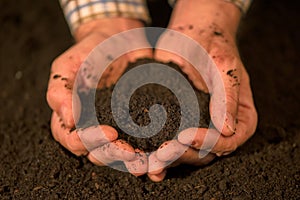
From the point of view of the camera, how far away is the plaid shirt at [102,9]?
1531mm

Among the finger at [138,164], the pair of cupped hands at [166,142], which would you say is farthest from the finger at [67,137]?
the finger at [138,164]

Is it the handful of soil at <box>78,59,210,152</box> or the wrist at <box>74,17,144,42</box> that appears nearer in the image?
the handful of soil at <box>78,59,210,152</box>

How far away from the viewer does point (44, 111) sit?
1505 mm

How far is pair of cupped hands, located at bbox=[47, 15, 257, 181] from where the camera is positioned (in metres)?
1.09

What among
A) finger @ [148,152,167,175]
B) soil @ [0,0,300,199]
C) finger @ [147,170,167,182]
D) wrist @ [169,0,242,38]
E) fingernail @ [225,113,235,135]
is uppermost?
wrist @ [169,0,242,38]

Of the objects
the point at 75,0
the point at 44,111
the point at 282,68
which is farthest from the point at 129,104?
the point at 282,68

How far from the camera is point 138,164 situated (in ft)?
3.63

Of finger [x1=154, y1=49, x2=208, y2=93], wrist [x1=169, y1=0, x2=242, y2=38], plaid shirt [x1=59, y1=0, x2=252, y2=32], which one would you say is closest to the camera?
finger [x1=154, y1=49, x2=208, y2=93]

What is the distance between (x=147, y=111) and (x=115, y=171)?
0.61 feet

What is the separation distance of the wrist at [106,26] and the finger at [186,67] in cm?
18

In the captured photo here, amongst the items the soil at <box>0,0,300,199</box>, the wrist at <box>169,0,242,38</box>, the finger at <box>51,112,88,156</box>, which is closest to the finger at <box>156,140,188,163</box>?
the soil at <box>0,0,300,199</box>

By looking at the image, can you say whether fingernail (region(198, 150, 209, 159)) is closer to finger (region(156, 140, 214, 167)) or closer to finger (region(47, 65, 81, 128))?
finger (region(156, 140, 214, 167))

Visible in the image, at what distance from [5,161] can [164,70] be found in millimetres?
514

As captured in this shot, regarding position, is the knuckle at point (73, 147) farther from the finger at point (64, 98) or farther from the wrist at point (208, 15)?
the wrist at point (208, 15)
